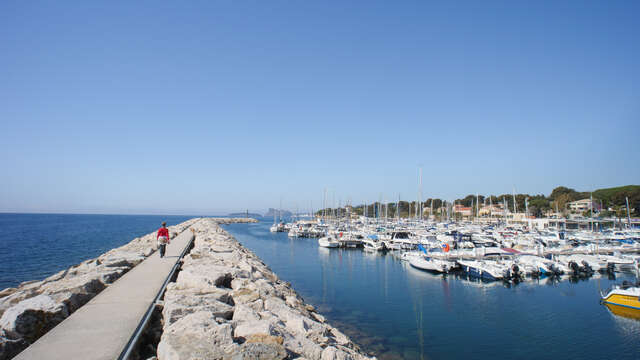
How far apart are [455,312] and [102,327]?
17400mm

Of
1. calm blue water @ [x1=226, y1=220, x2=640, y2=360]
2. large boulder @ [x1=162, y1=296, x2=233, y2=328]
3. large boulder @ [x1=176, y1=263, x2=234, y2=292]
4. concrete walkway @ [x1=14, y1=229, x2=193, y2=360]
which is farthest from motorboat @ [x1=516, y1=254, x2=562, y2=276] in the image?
concrete walkway @ [x1=14, y1=229, x2=193, y2=360]

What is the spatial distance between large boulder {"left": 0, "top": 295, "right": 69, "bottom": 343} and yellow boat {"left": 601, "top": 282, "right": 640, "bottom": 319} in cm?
2500

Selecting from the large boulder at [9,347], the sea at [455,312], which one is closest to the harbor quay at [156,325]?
the large boulder at [9,347]

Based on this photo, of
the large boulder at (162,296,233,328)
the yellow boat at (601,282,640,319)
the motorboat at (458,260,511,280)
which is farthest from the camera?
the motorboat at (458,260,511,280)

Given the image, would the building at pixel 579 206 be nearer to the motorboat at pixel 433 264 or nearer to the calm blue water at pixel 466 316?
the calm blue water at pixel 466 316

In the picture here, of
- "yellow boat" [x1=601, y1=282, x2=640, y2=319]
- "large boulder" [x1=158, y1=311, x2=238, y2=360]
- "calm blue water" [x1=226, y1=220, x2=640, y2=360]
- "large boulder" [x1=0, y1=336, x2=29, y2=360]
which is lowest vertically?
"calm blue water" [x1=226, y1=220, x2=640, y2=360]

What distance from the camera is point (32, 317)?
7.52 meters

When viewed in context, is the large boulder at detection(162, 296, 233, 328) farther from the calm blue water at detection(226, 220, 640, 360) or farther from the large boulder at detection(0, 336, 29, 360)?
the calm blue water at detection(226, 220, 640, 360)

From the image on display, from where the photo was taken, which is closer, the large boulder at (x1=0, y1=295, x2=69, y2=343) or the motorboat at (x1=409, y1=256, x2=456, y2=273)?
the large boulder at (x1=0, y1=295, x2=69, y2=343)

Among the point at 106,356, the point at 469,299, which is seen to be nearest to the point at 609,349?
the point at 469,299

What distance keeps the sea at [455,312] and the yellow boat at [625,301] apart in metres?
0.61

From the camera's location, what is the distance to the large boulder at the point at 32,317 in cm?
712

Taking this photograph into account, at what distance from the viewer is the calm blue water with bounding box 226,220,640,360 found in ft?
47.0

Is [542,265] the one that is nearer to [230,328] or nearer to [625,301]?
[625,301]
